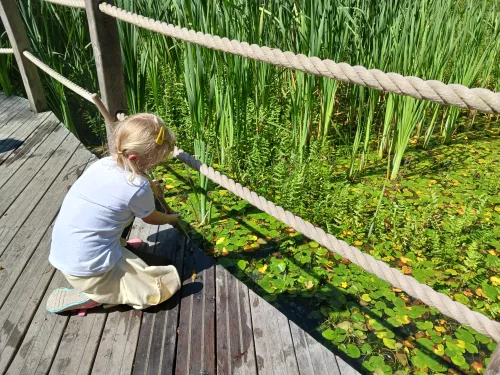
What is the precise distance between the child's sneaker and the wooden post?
2.48m

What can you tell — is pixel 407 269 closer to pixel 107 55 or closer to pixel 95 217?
pixel 95 217

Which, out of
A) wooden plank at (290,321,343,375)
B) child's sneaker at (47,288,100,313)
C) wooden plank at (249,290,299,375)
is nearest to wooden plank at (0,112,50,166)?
child's sneaker at (47,288,100,313)

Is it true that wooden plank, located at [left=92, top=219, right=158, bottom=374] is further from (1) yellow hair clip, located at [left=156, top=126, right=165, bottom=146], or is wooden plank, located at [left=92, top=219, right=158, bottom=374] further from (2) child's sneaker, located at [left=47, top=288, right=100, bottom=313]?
(1) yellow hair clip, located at [left=156, top=126, right=165, bottom=146]

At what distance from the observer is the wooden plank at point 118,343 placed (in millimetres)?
1250

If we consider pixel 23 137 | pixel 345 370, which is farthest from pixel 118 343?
pixel 23 137

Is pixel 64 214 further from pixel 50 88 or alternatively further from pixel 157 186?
pixel 50 88

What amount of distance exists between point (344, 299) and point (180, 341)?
1145 millimetres

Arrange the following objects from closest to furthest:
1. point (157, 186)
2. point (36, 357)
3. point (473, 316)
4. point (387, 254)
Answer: point (473, 316), point (36, 357), point (157, 186), point (387, 254)

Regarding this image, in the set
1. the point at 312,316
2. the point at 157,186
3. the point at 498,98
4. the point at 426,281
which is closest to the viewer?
the point at 498,98

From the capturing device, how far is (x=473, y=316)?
0.87 m

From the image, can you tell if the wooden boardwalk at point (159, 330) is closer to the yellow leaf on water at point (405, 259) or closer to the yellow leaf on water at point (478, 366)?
the yellow leaf on water at point (478, 366)

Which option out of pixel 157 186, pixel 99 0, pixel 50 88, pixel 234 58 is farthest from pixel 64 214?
pixel 50 88

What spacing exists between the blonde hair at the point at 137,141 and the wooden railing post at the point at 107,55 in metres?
0.75

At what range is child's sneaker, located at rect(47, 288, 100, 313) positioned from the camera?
1.41m
